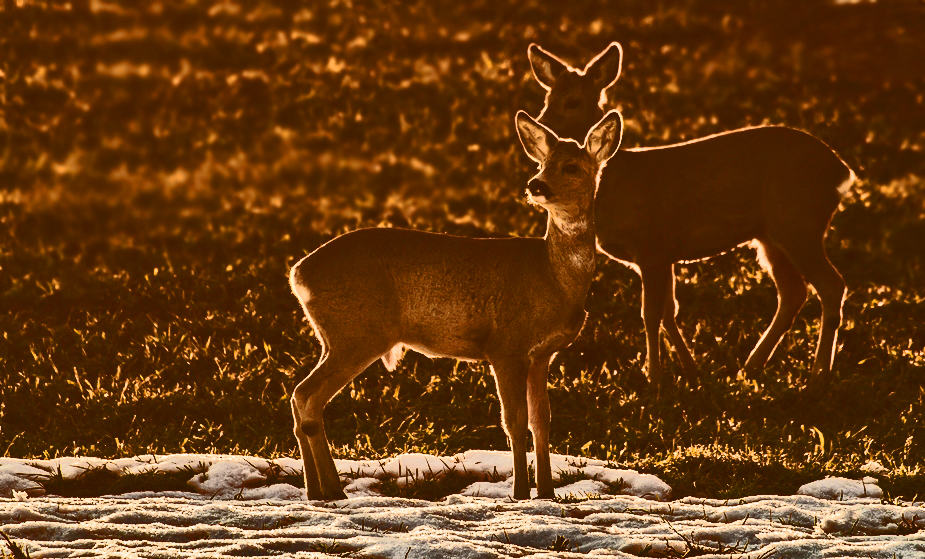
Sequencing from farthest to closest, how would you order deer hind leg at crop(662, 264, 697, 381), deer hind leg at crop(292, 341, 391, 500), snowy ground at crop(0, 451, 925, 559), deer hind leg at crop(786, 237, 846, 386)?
deer hind leg at crop(662, 264, 697, 381) < deer hind leg at crop(786, 237, 846, 386) < deer hind leg at crop(292, 341, 391, 500) < snowy ground at crop(0, 451, 925, 559)

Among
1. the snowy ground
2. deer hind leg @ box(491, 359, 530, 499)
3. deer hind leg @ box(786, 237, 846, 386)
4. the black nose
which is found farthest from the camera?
deer hind leg @ box(786, 237, 846, 386)

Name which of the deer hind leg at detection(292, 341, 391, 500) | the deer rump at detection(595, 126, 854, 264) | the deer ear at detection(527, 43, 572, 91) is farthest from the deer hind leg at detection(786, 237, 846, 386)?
the deer hind leg at detection(292, 341, 391, 500)

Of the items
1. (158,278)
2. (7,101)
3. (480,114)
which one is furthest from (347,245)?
(7,101)

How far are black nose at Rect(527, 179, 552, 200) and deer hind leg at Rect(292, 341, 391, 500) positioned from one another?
3.92 feet

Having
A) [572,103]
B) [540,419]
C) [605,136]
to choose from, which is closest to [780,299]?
[572,103]

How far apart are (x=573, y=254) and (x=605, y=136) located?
2.18ft

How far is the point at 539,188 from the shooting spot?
6230 mm

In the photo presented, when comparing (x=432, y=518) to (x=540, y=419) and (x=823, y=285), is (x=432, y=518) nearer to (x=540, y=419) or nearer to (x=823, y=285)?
(x=540, y=419)

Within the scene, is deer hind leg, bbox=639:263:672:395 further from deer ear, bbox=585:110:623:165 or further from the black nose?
the black nose

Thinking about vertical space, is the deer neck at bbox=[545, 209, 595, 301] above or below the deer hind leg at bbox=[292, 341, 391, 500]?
above

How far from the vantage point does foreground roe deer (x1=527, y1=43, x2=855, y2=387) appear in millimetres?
9078

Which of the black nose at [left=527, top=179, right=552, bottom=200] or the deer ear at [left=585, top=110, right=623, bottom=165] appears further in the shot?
the deer ear at [left=585, top=110, right=623, bottom=165]

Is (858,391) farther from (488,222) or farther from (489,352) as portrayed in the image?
(488,222)

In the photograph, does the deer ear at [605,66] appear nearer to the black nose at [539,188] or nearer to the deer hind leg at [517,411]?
the black nose at [539,188]
